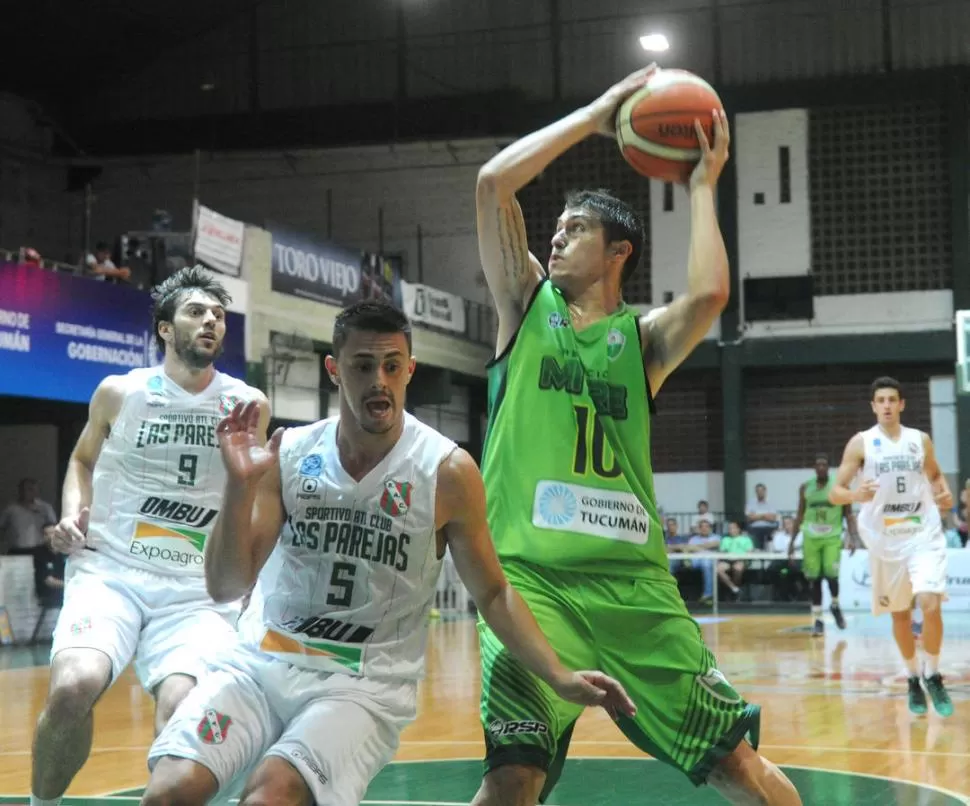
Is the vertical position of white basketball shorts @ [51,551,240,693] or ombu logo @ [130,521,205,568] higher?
ombu logo @ [130,521,205,568]

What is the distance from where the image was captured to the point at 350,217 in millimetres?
26141

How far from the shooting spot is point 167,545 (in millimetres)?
5062

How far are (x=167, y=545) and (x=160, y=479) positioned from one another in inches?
9.9

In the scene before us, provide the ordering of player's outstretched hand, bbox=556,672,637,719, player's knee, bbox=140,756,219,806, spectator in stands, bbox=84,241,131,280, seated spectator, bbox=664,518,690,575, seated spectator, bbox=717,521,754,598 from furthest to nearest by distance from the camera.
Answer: seated spectator, bbox=664,518,690,575
seated spectator, bbox=717,521,754,598
spectator in stands, bbox=84,241,131,280
player's outstretched hand, bbox=556,672,637,719
player's knee, bbox=140,756,219,806

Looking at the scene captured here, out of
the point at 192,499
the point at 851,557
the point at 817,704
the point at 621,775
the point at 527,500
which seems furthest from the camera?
the point at 851,557

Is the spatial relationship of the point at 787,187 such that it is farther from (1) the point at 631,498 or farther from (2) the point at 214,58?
(1) the point at 631,498

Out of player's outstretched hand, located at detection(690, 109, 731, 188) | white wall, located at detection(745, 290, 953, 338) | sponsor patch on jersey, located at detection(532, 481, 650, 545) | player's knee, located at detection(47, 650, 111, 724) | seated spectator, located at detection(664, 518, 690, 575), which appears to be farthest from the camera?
white wall, located at detection(745, 290, 953, 338)

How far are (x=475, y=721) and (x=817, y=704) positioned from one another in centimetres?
237

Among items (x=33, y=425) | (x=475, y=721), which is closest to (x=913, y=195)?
(x=33, y=425)

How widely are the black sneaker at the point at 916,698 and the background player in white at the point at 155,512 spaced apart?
515 centimetres

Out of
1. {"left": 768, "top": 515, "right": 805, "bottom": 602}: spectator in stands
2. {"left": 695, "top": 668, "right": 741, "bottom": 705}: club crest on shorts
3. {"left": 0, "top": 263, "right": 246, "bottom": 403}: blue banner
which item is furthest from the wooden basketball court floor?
{"left": 768, "top": 515, "right": 805, "bottom": 602}: spectator in stands

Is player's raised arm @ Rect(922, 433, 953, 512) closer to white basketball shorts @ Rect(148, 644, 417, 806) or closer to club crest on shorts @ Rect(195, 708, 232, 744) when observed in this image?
white basketball shorts @ Rect(148, 644, 417, 806)

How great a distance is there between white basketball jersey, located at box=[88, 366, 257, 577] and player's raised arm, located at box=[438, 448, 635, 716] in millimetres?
1724

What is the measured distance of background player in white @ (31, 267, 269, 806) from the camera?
4754 mm
